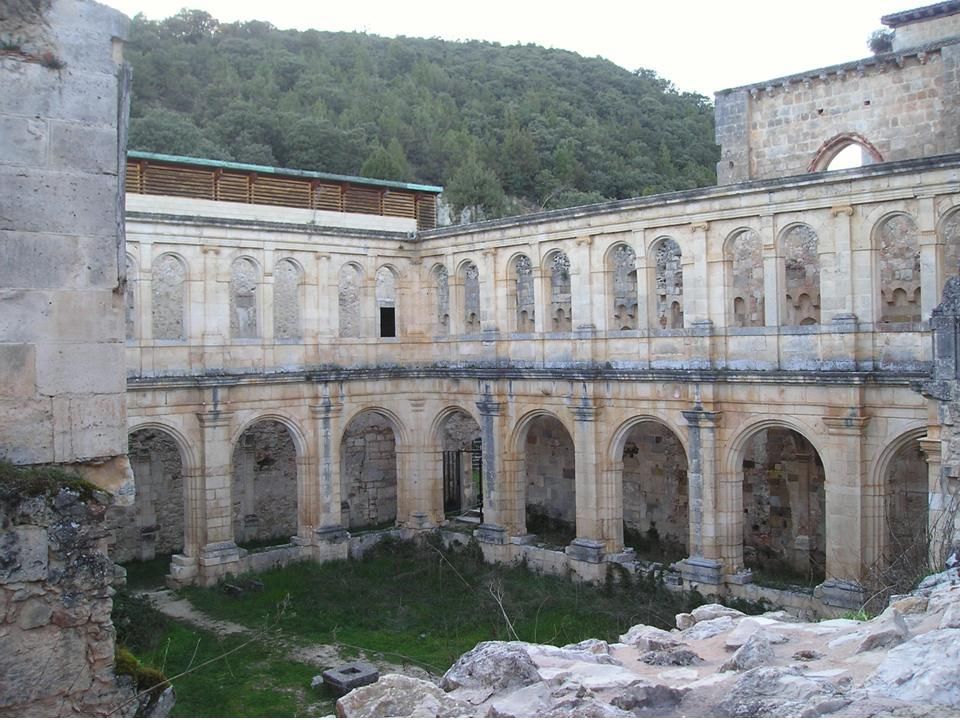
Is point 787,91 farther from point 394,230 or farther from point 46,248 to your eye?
point 46,248

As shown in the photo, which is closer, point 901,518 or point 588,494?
point 901,518

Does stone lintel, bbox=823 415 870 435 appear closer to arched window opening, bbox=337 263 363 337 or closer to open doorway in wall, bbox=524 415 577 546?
open doorway in wall, bbox=524 415 577 546

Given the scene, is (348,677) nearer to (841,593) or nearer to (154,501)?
(841,593)

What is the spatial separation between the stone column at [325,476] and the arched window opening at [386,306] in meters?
2.68

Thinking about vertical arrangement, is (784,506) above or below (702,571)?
above

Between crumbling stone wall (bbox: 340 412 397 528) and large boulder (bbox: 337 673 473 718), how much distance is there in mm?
19949

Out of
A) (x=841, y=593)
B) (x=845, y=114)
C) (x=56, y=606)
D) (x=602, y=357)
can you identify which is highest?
(x=845, y=114)

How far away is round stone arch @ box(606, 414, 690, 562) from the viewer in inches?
878

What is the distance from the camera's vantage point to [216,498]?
66.8ft

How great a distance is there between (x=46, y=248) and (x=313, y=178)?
1921 cm

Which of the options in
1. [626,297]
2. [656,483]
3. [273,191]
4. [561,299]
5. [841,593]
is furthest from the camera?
[561,299]

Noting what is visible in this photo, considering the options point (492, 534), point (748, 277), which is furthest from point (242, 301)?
point (748, 277)

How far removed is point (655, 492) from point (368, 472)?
7.67 metres

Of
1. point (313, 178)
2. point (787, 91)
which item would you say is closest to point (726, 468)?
point (787, 91)
